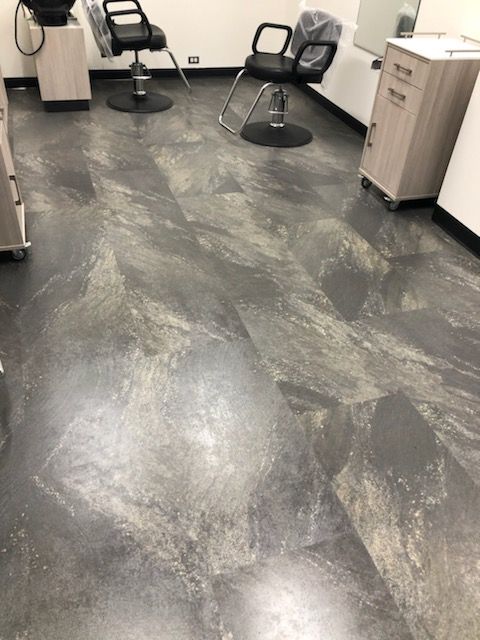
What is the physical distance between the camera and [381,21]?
371 cm

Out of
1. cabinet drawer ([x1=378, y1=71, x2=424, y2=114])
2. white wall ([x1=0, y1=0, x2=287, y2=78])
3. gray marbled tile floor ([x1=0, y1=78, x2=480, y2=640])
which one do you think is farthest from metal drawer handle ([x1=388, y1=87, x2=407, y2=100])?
white wall ([x1=0, y1=0, x2=287, y2=78])

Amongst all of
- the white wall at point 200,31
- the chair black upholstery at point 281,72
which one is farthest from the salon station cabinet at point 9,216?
the white wall at point 200,31

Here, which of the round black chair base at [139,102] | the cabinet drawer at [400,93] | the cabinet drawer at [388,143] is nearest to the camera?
the cabinet drawer at [400,93]

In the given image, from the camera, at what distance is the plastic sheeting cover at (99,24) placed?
3.88 m

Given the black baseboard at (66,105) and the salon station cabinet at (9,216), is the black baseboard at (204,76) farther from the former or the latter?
the salon station cabinet at (9,216)

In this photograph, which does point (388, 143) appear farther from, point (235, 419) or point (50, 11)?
point (50, 11)

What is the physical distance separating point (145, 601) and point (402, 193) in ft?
8.58

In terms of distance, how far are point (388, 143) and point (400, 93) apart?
0.95 feet

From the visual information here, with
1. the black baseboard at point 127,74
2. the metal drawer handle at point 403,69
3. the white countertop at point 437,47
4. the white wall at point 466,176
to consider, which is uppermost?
the white countertop at point 437,47

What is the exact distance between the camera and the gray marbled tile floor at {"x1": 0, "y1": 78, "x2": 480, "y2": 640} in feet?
4.59

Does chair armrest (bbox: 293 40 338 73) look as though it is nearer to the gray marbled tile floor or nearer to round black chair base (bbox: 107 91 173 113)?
the gray marbled tile floor

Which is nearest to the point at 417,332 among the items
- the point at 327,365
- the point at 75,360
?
the point at 327,365

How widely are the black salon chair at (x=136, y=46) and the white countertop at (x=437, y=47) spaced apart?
2040 millimetres

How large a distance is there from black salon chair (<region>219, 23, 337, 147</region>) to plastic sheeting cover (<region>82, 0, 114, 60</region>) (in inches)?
39.8
